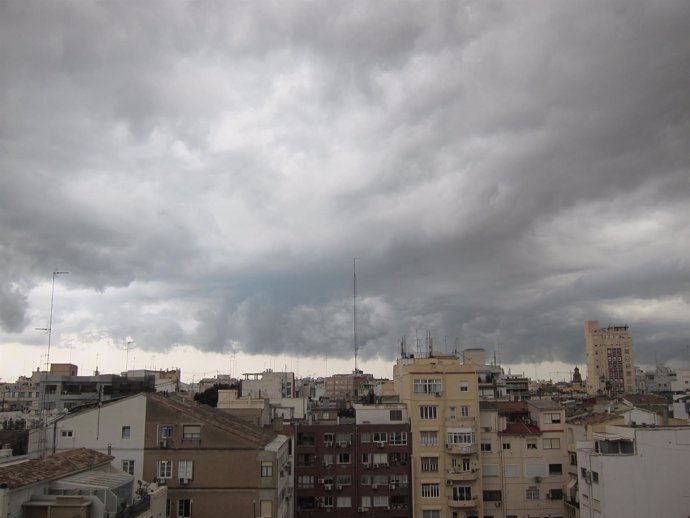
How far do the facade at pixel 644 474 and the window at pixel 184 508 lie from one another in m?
35.9

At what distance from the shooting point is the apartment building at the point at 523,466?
7775 cm

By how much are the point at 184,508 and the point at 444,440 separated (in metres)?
36.6

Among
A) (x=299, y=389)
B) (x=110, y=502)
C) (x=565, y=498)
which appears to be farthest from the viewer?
(x=299, y=389)

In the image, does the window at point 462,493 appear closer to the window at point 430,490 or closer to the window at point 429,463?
the window at point 430,490

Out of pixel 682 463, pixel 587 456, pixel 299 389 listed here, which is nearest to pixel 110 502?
pixel 587 456

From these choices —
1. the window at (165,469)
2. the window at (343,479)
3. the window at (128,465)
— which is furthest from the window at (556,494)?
the window at (128,465)

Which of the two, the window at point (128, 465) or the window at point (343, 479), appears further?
the window at point (343, 479)

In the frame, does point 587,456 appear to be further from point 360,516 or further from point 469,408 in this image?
point 360,516

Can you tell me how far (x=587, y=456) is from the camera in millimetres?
61719

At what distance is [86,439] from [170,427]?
6.97 meters

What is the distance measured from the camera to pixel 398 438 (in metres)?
78.8

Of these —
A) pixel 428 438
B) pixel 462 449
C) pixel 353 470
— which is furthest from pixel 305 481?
pixel 462 449

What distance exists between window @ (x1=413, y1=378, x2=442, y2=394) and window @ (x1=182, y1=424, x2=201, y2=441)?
113ft

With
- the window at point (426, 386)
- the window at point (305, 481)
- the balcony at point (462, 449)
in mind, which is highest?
the window at point (426, 386)
